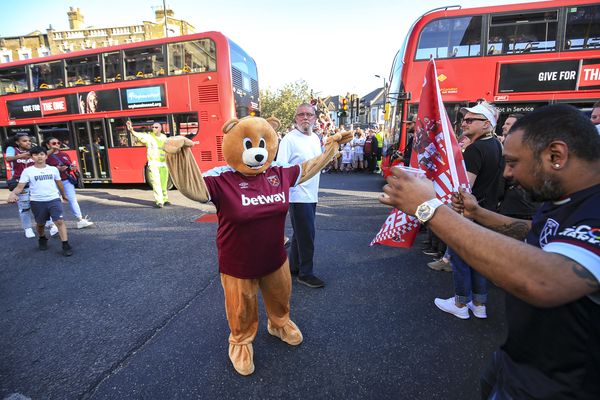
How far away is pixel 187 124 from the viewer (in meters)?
8.79

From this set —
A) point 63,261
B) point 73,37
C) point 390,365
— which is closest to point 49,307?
point 63,261

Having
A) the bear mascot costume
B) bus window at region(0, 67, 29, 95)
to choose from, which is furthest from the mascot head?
bus window at region(0, 67, 29, 95)

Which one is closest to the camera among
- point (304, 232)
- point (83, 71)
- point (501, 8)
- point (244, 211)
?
point (244, 211)

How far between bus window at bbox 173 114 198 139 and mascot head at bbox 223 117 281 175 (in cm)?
710

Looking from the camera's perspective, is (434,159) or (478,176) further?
(478,176)

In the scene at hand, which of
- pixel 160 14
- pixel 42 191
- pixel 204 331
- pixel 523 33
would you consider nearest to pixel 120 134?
pixel 42 191

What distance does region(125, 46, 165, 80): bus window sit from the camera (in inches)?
340

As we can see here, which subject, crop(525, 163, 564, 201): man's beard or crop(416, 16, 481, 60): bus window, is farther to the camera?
crop(416, 16, 481, 60): bus window

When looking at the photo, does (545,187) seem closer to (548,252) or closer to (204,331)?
(548,252)

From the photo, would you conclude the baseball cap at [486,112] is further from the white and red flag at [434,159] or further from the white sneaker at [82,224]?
the white sneaker at [82,224]

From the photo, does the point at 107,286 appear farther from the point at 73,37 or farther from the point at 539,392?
the point at 73,37

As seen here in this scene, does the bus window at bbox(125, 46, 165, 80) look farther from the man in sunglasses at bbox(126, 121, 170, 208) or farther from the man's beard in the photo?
the man's beard

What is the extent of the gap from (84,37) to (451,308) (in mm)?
33965

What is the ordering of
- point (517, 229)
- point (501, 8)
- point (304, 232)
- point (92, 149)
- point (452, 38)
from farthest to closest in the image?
point (92, 149)
point (452, 38)
point (501, 8)
point (304, 232)
point (517, 229)
